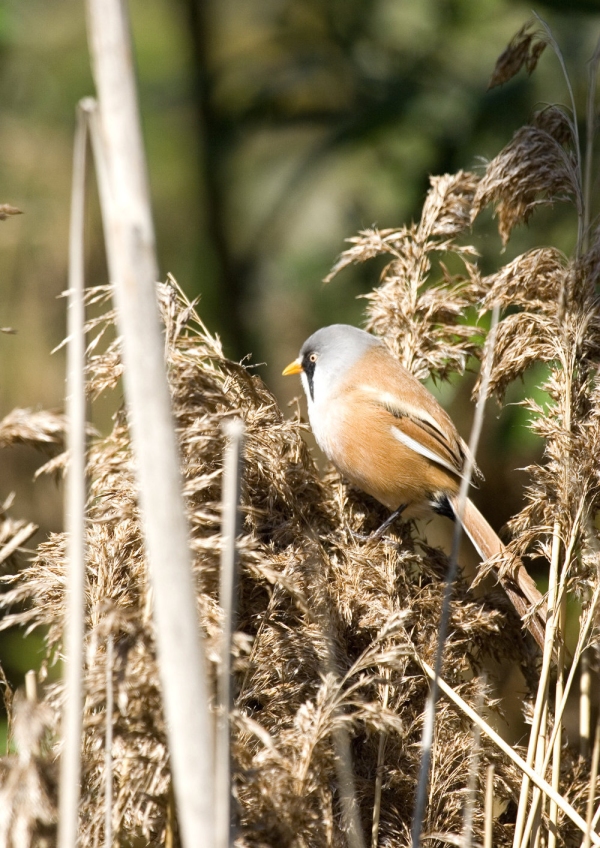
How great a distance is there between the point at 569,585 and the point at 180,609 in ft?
4.49

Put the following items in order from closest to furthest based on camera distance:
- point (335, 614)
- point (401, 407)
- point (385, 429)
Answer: point (335, 614) → point (401, 407) → point (385, 429)

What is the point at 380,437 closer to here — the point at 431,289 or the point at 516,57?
the point at 431,289

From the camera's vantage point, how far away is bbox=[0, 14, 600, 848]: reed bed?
65.2 inches

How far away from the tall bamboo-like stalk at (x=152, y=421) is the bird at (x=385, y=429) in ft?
5.79

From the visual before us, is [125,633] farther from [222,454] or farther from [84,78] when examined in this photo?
[84,78]

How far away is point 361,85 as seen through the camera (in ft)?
17.5

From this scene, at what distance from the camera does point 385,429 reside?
3404 mm

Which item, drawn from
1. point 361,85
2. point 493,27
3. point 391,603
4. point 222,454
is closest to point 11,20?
point 361,85

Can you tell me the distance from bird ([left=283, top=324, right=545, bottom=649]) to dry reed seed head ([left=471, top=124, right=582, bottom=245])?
774 mm

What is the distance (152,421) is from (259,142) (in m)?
5.61

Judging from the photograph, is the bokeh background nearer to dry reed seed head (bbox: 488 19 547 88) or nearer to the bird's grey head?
the bird's grey head

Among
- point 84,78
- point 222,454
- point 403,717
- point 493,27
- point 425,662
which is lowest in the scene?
point 403,717

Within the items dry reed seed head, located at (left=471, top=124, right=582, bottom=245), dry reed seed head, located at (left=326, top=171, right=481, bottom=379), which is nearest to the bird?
dry reed seed head, located at (left=326, top=171, right=481, bottom=379)

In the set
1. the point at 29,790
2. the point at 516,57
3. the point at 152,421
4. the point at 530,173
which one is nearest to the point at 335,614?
the point at 29,790
